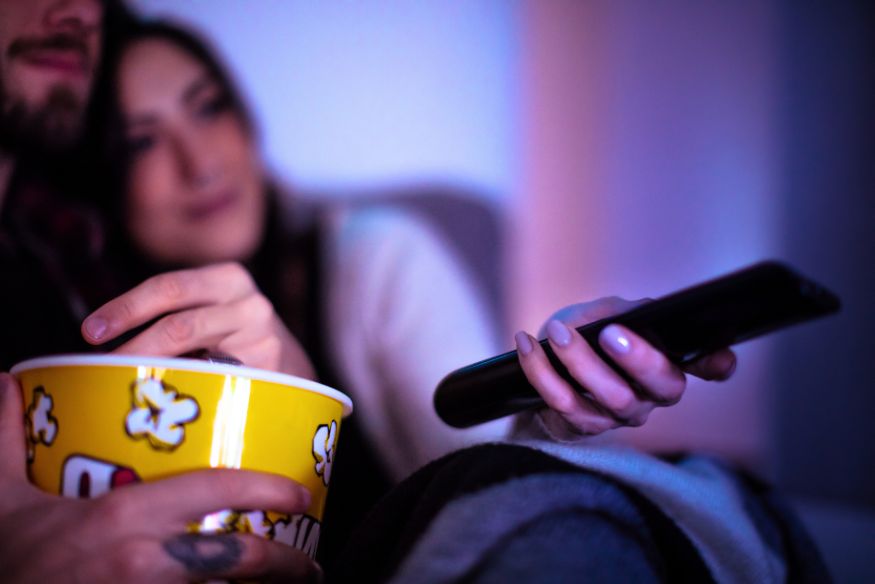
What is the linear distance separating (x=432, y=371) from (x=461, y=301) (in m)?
0.23

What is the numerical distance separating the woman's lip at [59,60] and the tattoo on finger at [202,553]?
781 millimetres

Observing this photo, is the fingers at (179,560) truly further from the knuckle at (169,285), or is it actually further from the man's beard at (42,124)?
the man's beard at (42,124)

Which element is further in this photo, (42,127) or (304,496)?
(42,127)

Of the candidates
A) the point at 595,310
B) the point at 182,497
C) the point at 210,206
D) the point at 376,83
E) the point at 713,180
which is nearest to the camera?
the point at 182,497

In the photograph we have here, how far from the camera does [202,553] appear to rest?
267mm

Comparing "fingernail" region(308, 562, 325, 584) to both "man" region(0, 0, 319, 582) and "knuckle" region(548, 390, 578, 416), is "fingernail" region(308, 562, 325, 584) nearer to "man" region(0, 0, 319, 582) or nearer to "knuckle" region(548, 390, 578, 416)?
"man" region(0, 0, 319, 582)

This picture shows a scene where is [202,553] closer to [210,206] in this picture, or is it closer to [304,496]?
[304,496]

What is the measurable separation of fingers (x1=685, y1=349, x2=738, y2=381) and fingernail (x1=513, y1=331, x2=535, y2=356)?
9 cm

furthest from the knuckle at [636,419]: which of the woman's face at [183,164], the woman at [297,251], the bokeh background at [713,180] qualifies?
the bokeh background at [713,180]

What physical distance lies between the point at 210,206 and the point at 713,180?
1.22 meters

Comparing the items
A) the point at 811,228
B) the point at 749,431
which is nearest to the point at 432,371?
the point at 749,431

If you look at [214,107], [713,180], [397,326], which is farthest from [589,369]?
[713,180]

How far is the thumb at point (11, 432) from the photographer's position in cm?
29

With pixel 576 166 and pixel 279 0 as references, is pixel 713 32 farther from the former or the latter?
pixel 279 0
